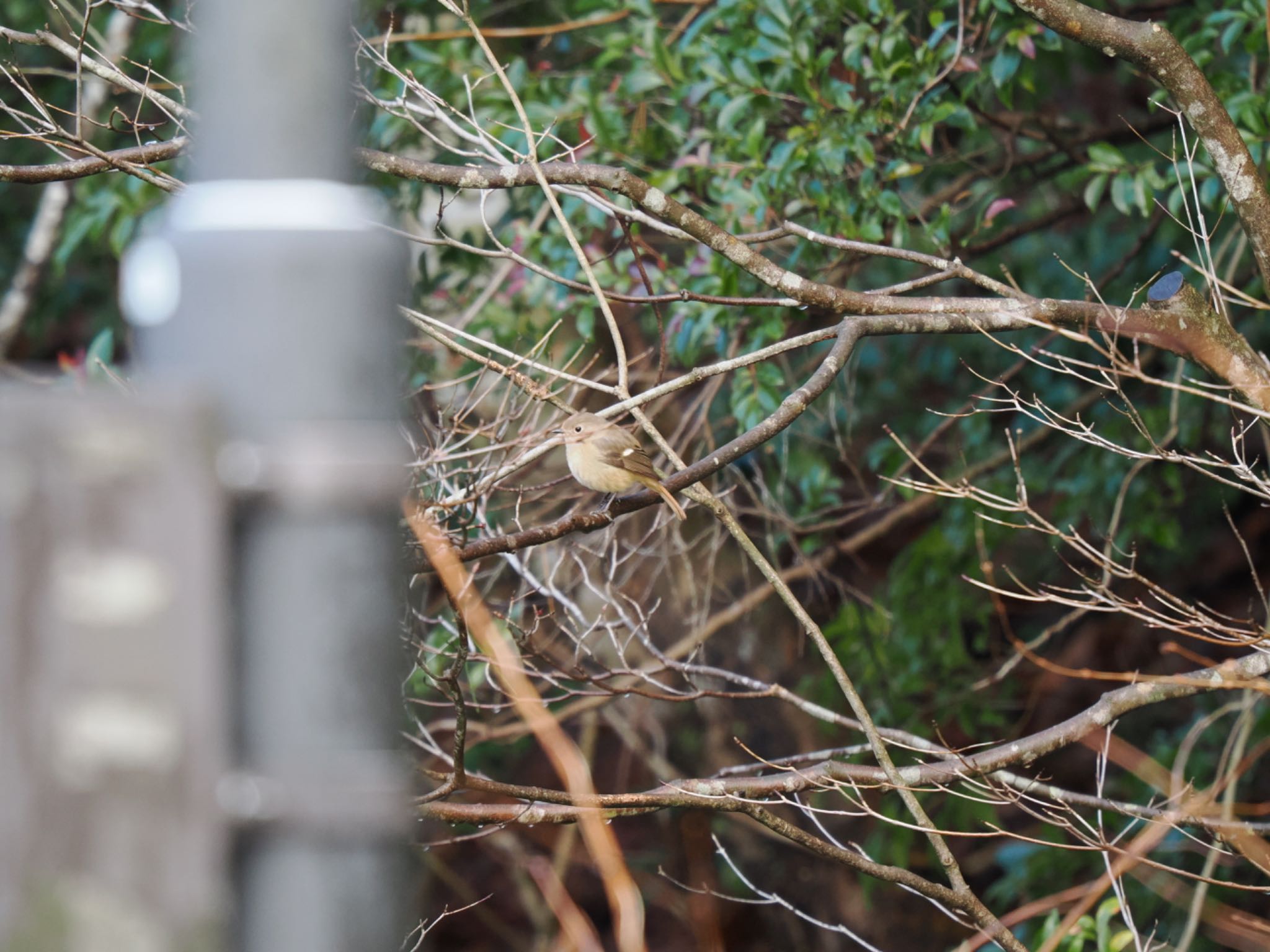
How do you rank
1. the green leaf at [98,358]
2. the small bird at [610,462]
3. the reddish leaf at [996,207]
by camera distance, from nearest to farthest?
the green leaf at [98,358]
the reddish leaf at [996,207]
the small bird at [610,462]

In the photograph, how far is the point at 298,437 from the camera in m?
0.89

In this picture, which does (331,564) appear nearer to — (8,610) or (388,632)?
(388,632)

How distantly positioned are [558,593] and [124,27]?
3558 mm

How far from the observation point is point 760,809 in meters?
2.95

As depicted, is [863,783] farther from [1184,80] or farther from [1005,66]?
[1005,66]

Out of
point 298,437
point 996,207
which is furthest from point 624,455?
point 298,437

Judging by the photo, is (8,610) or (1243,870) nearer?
(8,610)

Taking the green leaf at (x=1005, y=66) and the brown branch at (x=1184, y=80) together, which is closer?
Result: the brown branch at (x=1184, y=80)

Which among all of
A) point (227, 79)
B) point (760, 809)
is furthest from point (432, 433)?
point (227, 79)

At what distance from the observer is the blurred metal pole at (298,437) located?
0.87 metres

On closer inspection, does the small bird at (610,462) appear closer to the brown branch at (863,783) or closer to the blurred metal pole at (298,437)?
the brown branch at (863,783)

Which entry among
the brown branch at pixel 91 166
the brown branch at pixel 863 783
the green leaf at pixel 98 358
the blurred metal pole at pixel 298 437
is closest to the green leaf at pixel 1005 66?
the brown branch at pixel 863 783

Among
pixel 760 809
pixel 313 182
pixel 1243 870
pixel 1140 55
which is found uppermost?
pixel 313 182

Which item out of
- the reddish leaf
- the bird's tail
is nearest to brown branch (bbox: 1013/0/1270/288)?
the reddish leaf
